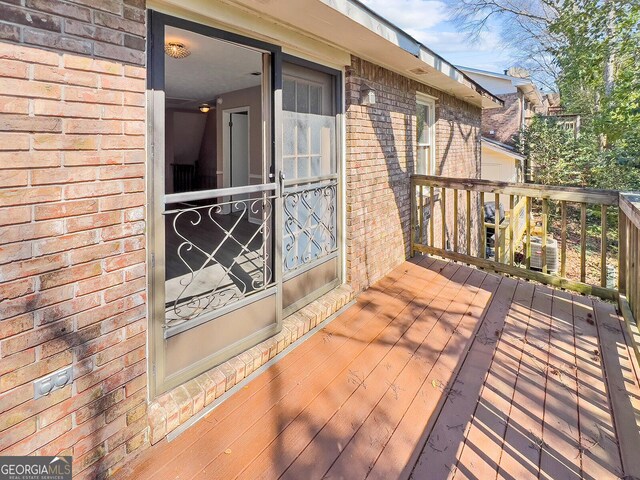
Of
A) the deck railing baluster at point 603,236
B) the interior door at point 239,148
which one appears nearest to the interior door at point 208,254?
the interior door at point 239,148

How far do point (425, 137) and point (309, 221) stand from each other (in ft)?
11.7

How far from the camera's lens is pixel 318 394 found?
251 cm

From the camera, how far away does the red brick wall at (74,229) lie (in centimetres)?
154

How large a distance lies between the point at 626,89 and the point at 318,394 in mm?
9021

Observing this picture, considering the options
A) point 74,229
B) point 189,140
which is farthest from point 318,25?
point 189,140

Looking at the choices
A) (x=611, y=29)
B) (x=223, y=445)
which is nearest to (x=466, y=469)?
(x=223, y=445)

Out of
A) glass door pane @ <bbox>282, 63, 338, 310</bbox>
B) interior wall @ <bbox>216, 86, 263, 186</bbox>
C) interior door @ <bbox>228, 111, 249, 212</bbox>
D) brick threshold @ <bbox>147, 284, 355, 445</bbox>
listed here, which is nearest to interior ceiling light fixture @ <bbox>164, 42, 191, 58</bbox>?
glass door pane @ <bbox>282, 63, 338, 310</bbox>

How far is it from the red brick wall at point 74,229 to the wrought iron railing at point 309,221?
4.98 feet

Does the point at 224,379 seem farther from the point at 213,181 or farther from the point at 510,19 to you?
the point at 510,19

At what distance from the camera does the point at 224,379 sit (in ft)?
8.15

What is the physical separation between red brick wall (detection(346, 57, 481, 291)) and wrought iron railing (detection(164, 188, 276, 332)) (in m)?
1.03

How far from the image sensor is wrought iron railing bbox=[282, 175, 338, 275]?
3.43 metres

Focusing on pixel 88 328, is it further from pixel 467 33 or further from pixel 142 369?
pixel 467 33

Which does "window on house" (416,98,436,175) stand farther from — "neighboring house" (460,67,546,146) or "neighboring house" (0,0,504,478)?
"neighboring house" (460,67,546,146)
